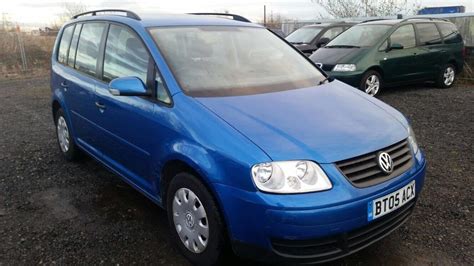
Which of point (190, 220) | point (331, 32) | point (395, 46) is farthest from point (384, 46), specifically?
point (190, 220)

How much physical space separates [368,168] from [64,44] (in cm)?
392

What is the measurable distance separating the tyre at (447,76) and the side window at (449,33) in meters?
0.58

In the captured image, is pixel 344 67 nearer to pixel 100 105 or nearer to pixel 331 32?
pixel 331 32

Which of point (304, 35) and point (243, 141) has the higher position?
point (243, 141)

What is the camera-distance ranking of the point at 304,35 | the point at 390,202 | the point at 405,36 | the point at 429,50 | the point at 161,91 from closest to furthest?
the point at 390,202
the point at 161,91
the point at 405,36
the point at 429,50
the point at 304,35

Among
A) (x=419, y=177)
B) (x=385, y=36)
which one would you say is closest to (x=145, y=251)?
(x=419, y=177)

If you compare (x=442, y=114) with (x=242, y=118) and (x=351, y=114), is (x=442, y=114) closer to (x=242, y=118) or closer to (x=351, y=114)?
(x=351, y=114)

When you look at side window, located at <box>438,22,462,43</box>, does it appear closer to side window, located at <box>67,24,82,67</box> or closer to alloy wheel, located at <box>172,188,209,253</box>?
side window, located at <box>67,24,82,67</box>

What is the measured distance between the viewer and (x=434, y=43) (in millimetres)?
9414

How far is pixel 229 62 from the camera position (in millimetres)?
3420

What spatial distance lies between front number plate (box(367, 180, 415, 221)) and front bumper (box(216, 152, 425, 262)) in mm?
36

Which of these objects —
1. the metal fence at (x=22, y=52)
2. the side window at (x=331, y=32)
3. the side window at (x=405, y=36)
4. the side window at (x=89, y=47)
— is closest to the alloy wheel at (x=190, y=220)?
the side window at (x=89, y=47)

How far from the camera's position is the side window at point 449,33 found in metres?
9.68

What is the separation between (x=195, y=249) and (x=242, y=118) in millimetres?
916
